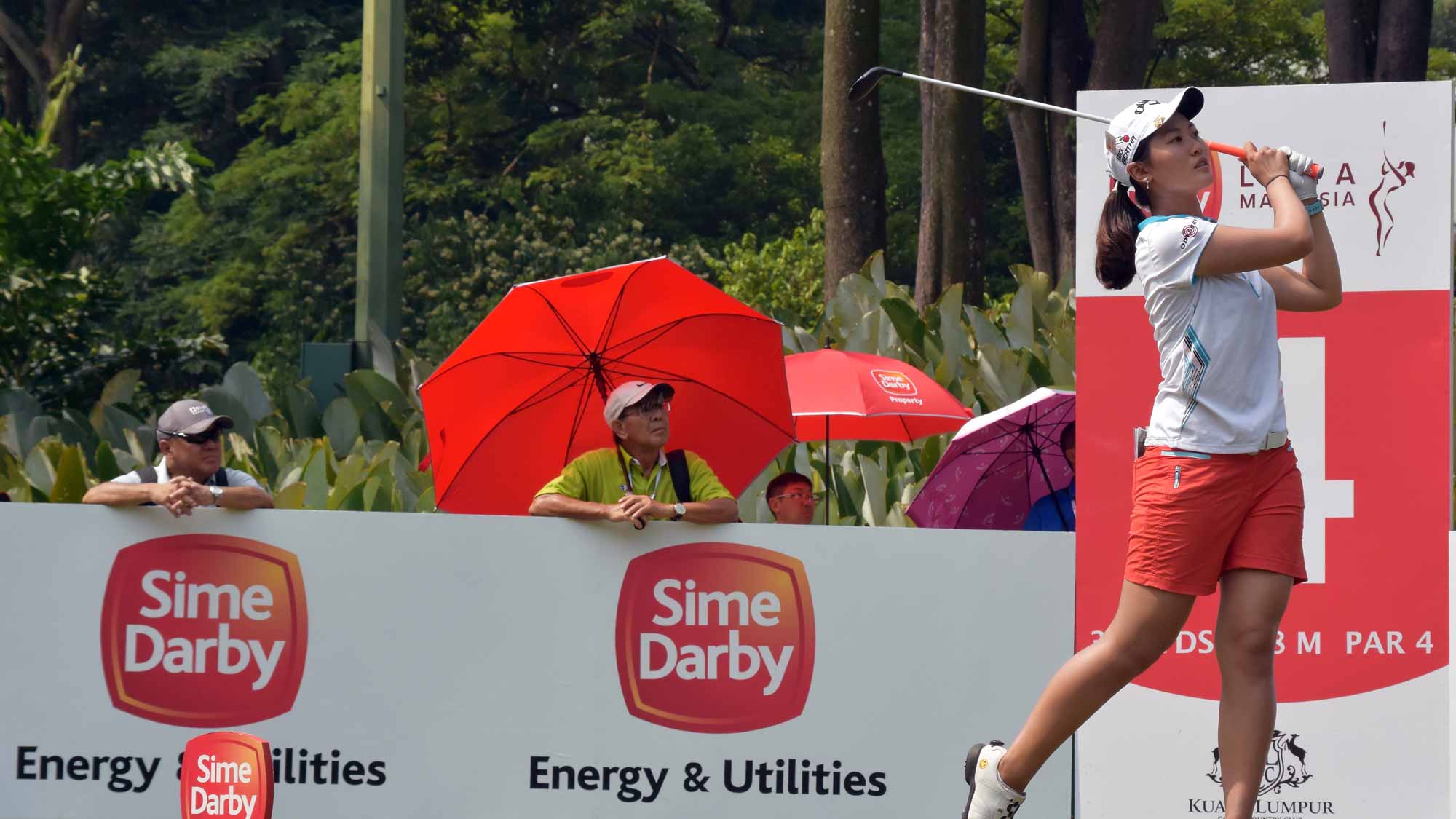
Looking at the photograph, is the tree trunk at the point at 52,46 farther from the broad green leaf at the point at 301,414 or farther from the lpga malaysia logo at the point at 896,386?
the lpga malaysia logo at the point at 896,386

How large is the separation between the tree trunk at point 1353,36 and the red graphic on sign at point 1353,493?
895cm

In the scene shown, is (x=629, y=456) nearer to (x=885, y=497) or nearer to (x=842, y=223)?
(x=885, y=497)

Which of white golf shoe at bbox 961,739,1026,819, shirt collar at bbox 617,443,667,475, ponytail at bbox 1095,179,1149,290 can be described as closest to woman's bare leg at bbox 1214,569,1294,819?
white golf shoe at bbox 961,739,1026,819

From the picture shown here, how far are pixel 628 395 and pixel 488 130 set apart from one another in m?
33.3

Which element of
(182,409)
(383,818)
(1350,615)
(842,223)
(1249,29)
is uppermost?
(1249,29)

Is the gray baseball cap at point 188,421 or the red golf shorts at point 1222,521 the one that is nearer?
the red golf shorts at point 1222,521

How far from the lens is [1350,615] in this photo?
4.65 meters

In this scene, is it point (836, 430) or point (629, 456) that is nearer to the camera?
point (629, 456)

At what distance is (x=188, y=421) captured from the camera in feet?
19.3

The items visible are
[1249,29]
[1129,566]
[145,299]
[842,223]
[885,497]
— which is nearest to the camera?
[1129,566]

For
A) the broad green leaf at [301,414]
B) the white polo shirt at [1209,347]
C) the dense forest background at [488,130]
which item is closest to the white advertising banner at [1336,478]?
the white polo shirt at [1209,347]

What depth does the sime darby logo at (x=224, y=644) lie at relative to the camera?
5098 mm

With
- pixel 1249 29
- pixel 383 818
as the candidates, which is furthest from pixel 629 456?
pixel 1249 29

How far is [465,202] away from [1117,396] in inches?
1328
